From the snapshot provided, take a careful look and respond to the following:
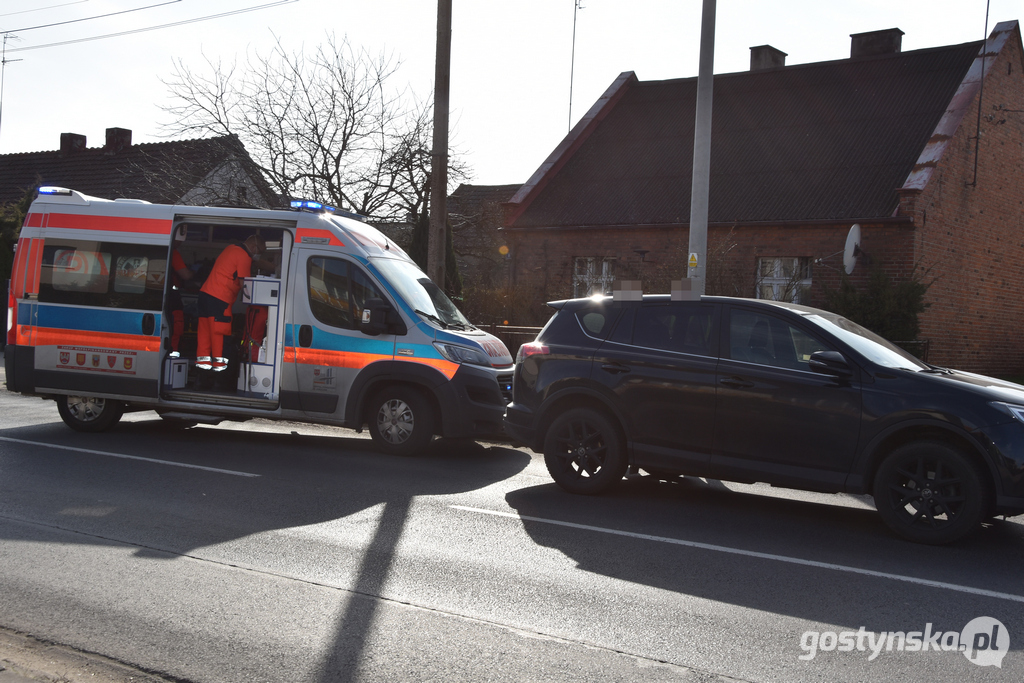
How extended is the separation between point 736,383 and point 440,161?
23.5ft

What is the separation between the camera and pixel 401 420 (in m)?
9.55

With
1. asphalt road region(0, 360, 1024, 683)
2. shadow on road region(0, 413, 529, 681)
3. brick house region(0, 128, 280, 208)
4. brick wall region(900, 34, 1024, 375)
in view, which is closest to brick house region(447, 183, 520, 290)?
brick house region(0, 128, 280, 208)

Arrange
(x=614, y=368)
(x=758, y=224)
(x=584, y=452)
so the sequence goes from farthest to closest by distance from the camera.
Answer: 1. (x=758, y=224)
2. (x=584, y=452)
3. (x=614, y=368)

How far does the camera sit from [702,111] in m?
11.1

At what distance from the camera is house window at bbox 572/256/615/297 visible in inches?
890

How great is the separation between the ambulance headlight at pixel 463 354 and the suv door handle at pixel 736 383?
3.29 metres

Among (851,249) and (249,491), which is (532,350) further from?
(851,249)

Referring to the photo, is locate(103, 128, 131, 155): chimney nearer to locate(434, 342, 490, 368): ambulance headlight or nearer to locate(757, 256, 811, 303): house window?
locate(757, 256, 811, 303): house window

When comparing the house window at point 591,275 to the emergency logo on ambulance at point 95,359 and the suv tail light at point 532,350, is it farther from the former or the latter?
the suv tail light at point 532,350

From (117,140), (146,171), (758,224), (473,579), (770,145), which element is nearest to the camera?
(473,579)

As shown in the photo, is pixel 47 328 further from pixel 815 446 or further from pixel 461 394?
pixel 815 446

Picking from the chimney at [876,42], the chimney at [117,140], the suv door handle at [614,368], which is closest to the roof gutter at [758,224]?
the chimney at [876,42]

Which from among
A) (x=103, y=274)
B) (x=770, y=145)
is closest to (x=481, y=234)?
(x=770, y=145)

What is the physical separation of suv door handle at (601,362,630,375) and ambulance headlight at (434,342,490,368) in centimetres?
226
